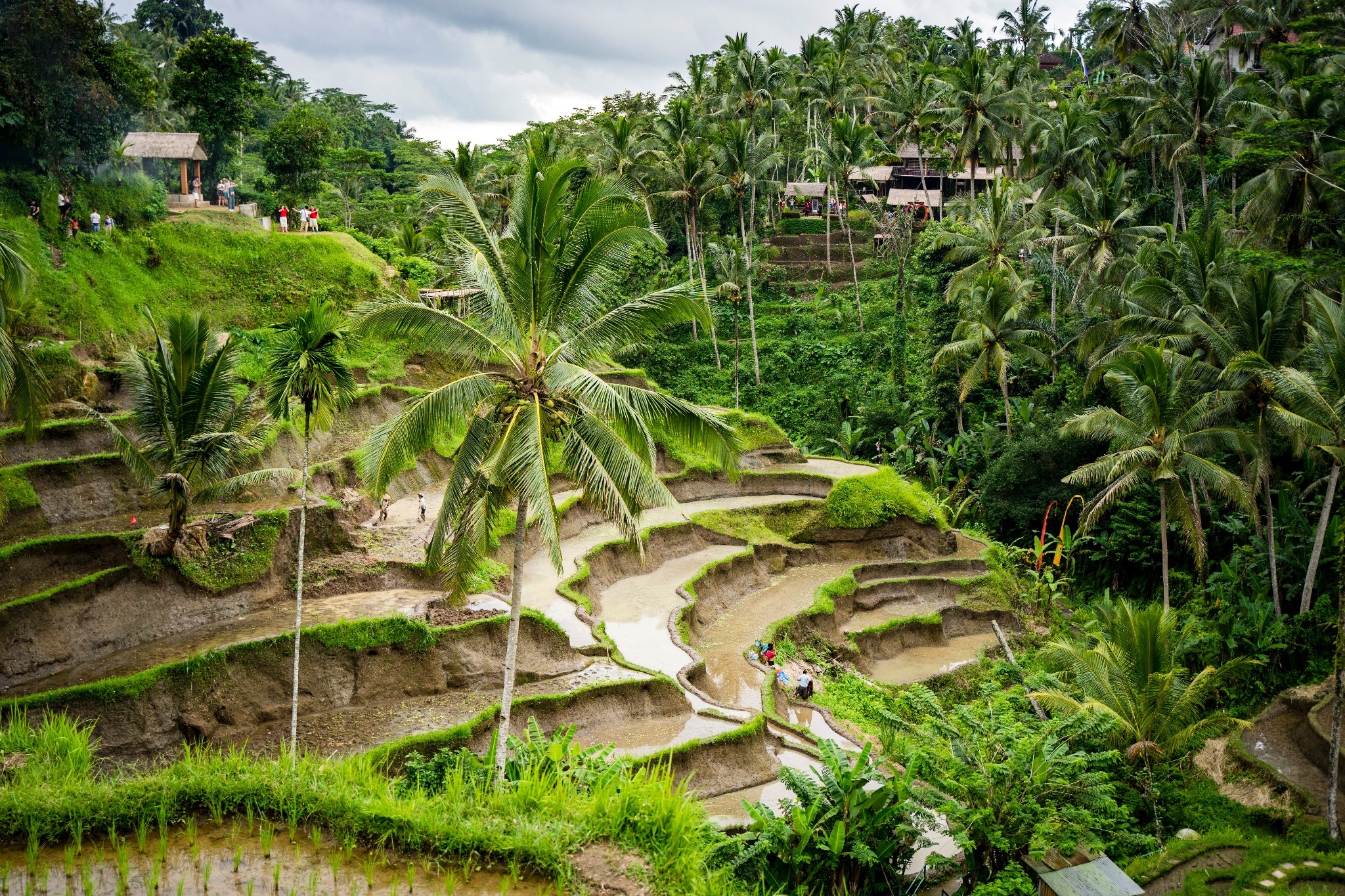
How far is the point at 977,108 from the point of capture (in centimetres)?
3988

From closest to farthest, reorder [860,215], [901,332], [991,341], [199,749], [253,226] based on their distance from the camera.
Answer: [199,749] < [253,226] < [991,341] < [901,332] < [860,215]

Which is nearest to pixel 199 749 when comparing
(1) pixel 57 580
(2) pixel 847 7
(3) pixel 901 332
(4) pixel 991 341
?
Answer: (1) pixel 57 580

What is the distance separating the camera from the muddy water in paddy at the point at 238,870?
6.88 metres

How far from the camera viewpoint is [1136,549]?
2745 cm

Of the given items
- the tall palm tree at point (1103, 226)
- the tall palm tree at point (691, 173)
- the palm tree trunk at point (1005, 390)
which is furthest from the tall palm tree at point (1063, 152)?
the tall palm tree at point (691, 173)

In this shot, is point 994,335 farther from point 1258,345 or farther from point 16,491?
point 16,491

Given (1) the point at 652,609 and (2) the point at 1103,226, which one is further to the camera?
(2) the point at 1103,226

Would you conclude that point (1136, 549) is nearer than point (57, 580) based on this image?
No

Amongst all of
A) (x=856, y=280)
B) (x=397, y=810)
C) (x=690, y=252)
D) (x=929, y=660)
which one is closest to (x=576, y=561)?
(x=929, y=660)

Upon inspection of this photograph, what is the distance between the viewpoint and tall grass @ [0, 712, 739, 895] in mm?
7211

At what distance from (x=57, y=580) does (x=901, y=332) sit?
3380cm

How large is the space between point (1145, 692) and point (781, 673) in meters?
7.60

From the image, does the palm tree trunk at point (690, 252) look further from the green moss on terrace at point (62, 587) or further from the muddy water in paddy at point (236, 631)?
the green moss on terrace at point (62, 587)

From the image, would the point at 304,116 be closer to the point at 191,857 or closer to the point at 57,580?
the point at 57,580
